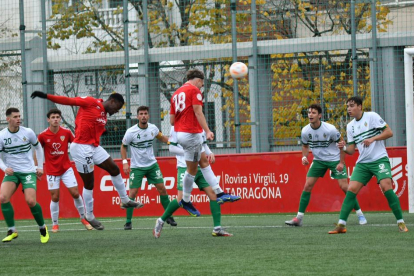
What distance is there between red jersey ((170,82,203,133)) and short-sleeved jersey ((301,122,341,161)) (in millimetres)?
3167

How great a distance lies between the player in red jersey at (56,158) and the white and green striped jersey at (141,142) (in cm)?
101

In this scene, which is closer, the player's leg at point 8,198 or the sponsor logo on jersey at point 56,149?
the player's leg at point 8,198

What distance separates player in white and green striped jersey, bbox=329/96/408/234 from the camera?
1071 centimetres

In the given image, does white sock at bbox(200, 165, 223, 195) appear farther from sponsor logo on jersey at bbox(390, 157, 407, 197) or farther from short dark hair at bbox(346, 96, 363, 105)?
sponsor logo on jersey at bbox(390, 157, 407, 197)

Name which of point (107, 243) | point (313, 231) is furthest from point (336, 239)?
point (107, 243)

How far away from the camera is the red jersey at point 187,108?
34.1ft

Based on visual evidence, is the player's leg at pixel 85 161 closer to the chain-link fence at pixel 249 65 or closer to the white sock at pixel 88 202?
the white sock at pixel 88 202

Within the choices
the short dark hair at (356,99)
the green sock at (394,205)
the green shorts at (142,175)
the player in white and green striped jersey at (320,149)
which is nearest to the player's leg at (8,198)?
the green shorts at (142,175)

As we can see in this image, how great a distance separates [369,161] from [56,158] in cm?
590

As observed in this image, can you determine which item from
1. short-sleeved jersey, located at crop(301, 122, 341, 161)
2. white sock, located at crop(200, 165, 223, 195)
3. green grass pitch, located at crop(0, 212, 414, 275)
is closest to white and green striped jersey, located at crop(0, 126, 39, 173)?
green grass pitch, located at crop(0, 212, 414, 275)

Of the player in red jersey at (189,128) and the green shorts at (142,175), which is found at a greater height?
the player in red jersey at (189,128)

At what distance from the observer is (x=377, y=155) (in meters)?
10.9

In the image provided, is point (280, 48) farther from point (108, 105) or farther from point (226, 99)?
point (108, 105)

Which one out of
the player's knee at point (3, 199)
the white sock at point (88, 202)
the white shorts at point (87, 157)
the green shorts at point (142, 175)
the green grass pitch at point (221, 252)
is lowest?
the green grass pitch at point (221, 252)
